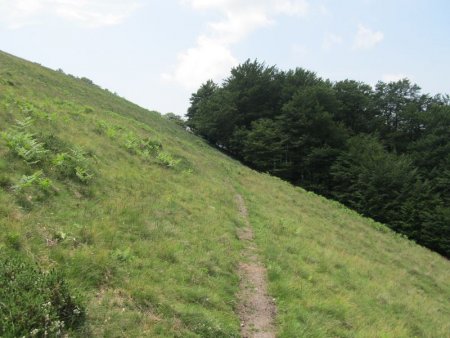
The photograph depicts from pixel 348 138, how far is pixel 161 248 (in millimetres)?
50761

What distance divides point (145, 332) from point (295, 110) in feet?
168

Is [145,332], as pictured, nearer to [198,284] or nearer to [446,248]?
[198,284]

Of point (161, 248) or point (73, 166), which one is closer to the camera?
point (161, 248)

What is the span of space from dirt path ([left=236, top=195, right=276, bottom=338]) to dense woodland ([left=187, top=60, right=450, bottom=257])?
3469 cm

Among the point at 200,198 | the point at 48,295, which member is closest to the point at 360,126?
the point at 200,198

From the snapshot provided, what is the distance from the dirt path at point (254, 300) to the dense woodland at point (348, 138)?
34.7 m

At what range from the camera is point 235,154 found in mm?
65625

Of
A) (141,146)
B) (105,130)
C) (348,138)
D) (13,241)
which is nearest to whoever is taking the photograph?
(13,241)

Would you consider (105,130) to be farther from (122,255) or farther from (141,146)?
(122,255)

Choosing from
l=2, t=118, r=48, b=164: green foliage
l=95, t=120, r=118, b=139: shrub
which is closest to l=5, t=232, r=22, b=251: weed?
l=2, t=118, r=48, b=164: green foliage

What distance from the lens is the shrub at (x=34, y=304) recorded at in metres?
5.57

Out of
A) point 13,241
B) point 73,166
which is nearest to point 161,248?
point 13,241

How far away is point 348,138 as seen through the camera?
57250mm

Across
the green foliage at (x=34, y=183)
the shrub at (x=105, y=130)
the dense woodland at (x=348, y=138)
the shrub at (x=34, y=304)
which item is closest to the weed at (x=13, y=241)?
the shrub at (x=34, y=304)
